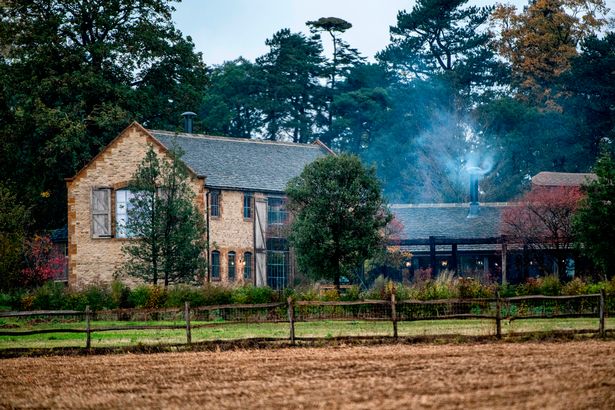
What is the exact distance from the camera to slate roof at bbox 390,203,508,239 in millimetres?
54875

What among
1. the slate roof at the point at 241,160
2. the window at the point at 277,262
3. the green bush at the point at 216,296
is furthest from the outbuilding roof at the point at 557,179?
the green bush at the point at 216,296

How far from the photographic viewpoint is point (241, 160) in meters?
54.6

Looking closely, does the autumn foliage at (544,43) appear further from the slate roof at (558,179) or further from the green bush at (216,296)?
the green bush at (216,296)

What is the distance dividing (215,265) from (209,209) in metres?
2.58

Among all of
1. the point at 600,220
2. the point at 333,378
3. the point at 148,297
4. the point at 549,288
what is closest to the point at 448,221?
Result: the point at 600,220

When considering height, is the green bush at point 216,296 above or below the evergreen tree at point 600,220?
below

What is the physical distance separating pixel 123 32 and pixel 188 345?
35951 millimetres

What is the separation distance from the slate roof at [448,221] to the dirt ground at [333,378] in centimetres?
2864

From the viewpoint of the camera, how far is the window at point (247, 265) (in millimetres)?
51750

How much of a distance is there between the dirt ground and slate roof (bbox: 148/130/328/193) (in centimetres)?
2600

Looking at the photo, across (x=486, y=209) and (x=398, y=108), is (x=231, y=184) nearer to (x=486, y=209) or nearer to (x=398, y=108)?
(x=486, y=209)

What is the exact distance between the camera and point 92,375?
2217 cm

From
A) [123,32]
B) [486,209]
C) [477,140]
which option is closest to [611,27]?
[477,140]

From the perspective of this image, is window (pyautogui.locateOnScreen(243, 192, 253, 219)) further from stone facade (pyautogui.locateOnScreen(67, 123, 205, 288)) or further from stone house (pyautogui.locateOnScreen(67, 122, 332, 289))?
stone facade (pyautogui.locateOnScreen(67, 123, 205, 288))
